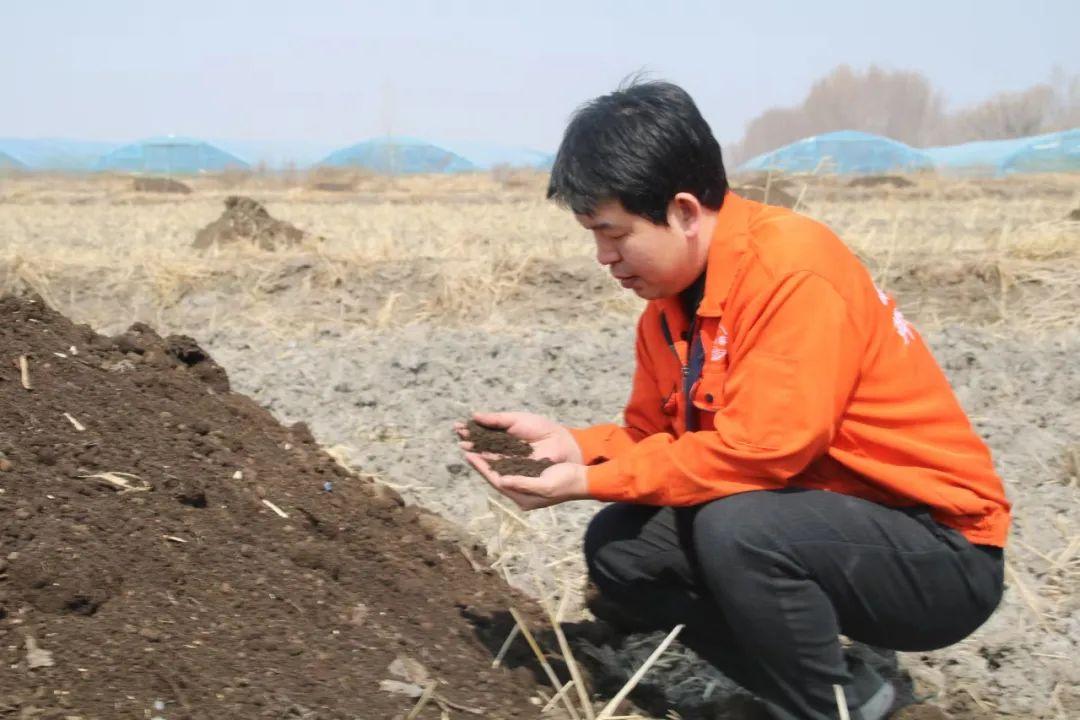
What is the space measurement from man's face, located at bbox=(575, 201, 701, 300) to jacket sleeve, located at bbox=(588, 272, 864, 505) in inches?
8.3

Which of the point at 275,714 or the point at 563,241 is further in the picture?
the point at 563,241

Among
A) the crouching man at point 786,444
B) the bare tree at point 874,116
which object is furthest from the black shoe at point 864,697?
the bare tree at point 874,116

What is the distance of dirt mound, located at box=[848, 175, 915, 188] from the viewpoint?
26212 mm

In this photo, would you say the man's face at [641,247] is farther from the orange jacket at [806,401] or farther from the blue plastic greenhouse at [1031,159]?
the blue plastic greenhouse at [1031,159]

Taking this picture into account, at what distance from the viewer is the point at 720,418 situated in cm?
241

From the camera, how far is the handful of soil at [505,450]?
105 inches

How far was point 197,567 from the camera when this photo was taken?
2.75 metres

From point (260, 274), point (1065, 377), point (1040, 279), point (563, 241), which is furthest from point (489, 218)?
point (1065, 377)

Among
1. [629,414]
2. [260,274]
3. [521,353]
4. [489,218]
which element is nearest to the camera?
[629,414]

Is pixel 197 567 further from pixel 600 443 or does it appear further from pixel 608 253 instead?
pixel 608 253

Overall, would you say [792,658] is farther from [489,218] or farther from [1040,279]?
[489,218]

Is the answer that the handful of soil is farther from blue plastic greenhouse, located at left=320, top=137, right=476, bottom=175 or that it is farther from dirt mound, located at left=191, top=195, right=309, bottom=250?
blue plastic greenhouse, located at left=320, top=137, right=476, bottom=175

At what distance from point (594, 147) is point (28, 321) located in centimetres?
201

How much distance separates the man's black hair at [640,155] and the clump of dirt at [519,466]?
566 millimetres
